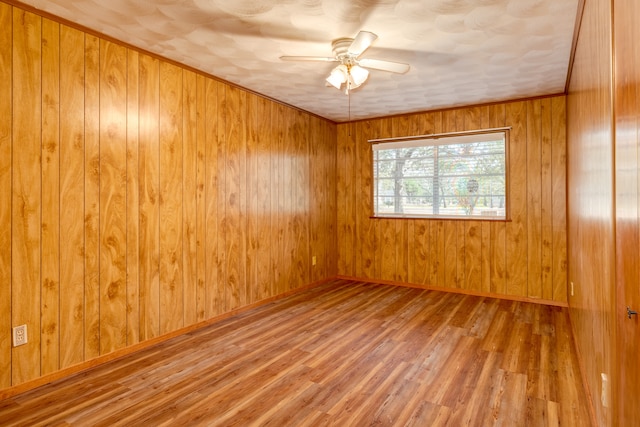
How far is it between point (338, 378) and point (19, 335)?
2095 mm

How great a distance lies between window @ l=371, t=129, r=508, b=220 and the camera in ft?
14.9

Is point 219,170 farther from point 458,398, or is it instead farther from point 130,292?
point 458,398

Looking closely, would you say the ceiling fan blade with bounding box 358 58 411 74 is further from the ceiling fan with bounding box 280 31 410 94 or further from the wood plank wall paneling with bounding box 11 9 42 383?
the wood plank wall paneling with bounding box 11 9 42 383

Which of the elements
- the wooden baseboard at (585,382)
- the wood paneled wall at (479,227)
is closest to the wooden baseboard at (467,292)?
the wood paneled wall at (479,227)

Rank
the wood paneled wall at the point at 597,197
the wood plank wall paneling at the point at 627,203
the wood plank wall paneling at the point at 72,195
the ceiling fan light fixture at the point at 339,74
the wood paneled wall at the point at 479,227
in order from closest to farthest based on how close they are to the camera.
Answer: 1. the wood plank wall paneling at the point at 627,203
2. the wood paneled wall at the point at 597,197
3. the wood plank wall paneling at the point at 72,195
4. the ceiling fan light fixture at the point at 339,74
5. the wood paneled wall at the point at 479,227

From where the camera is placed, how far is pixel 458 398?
2.21 m

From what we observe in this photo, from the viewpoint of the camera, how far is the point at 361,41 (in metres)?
2.34

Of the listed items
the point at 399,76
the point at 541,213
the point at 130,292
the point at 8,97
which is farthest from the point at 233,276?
the point at 541,213

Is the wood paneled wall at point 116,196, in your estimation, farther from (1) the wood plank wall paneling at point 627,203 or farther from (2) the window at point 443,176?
(1) the wood plank wall paneling at point 627,203

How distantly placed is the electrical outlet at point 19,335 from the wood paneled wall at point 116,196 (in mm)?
31

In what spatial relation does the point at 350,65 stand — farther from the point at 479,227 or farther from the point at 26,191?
the point at 479,227

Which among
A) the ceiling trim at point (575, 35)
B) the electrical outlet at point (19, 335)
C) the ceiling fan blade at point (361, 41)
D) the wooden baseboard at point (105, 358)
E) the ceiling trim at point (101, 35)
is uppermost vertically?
the ceiling trim at point (101, 35)

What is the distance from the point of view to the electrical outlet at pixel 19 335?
224cm

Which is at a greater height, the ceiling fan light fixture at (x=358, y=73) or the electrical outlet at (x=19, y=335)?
the ceiling fan light fixture at (x=358, y=73)
